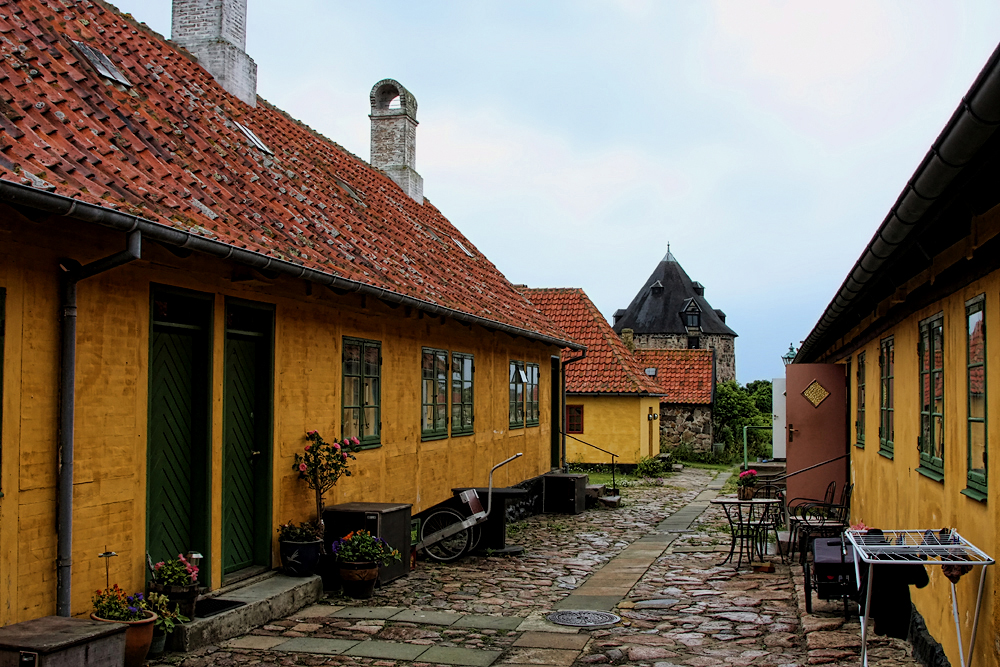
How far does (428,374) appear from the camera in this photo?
40.1 ft

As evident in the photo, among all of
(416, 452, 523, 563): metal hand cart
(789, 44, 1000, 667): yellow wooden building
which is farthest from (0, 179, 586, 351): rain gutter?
(789, 44, 1000, 667): yellow wooden building

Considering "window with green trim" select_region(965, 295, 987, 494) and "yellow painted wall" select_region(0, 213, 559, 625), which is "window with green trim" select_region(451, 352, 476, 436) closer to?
"yellow painted wall" select_region(0, 213, 559, 625)

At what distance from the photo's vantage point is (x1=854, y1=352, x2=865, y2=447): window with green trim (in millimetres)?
10992

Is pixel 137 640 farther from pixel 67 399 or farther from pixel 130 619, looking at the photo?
pixel 67 399

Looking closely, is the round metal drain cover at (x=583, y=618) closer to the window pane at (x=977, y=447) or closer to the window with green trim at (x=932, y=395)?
the window with green trim at (x=932, y=395)

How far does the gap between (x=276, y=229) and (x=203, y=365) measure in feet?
5.36

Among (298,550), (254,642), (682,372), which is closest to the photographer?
(254,642)

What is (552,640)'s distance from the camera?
738 cm

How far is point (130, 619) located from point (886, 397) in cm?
671

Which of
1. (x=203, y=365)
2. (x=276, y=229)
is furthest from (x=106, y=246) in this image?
(x=276, y=229)

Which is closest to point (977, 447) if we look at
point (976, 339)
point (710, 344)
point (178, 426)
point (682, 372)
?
point (976, 339)

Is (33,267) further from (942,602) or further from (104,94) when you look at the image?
(942,602)

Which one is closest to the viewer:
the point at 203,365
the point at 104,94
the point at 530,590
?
the point at 203,365

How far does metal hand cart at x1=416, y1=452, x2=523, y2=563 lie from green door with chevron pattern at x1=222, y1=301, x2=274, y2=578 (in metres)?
2.66
